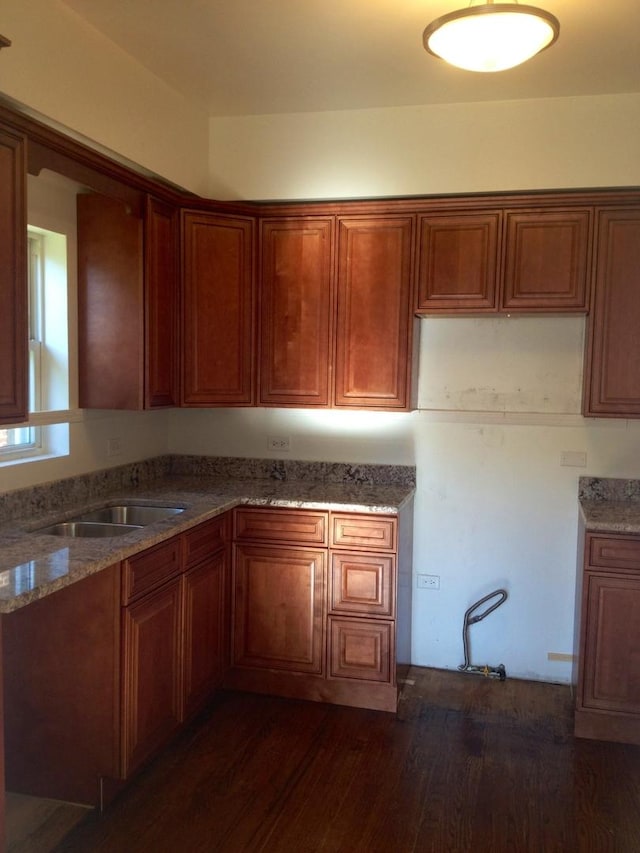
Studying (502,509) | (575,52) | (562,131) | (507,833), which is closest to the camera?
(507,833)

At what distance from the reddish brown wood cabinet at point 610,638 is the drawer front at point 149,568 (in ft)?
5.59

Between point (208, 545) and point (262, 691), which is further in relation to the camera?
point (262, 691)

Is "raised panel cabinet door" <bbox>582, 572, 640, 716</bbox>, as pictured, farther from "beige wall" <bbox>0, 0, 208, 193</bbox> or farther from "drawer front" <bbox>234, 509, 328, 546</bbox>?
"beige wall" <bbox>0, 0, 208, 193</bbox>

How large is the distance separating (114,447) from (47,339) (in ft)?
2.08

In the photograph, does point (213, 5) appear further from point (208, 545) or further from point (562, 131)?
point (208, 545)

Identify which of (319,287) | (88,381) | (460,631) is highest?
(319,287)

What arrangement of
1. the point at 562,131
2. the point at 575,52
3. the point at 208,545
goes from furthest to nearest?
the point at 562,131, the point at 208,545, the point at 575,52

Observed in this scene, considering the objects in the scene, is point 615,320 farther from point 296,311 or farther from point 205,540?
point 205,540

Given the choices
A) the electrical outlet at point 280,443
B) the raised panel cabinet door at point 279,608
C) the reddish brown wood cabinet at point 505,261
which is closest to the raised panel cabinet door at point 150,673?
the raised panel cabinet door at point 279,608

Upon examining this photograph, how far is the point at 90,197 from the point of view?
313cm

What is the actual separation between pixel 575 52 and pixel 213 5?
4.66 ft

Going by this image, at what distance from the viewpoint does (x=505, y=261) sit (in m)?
3.28

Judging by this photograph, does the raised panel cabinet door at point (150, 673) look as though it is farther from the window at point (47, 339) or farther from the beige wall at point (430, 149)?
the beige wall at point (430, 149)

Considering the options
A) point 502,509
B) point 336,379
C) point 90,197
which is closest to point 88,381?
point 90,197
